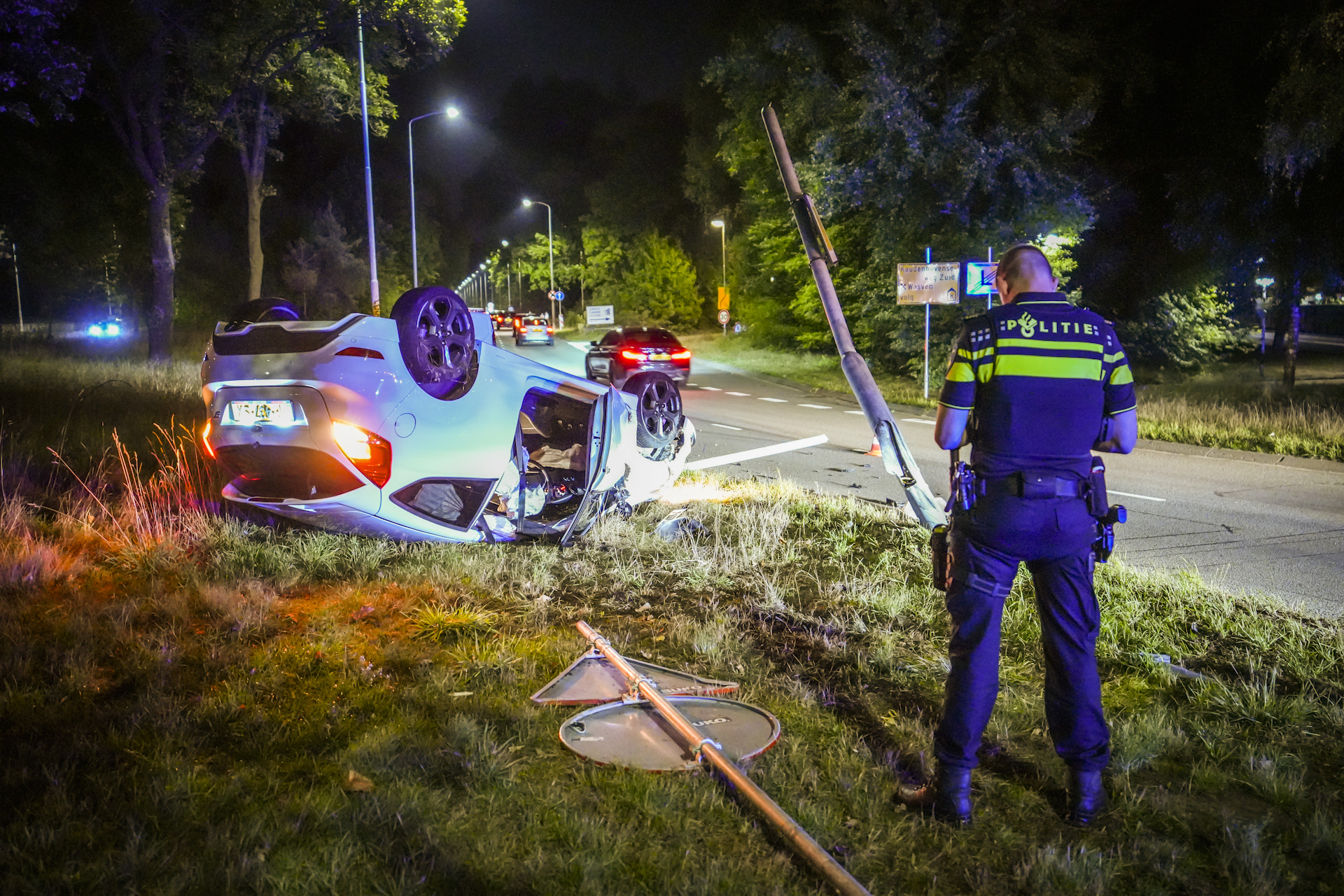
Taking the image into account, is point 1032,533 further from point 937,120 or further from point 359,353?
point 937,120

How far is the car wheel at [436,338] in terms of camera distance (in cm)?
533

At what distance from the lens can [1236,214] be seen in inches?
721

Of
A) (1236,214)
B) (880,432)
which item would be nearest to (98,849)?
(880,432)

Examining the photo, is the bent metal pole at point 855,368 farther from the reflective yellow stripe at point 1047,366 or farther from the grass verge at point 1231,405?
the grass verge at point 1231,405

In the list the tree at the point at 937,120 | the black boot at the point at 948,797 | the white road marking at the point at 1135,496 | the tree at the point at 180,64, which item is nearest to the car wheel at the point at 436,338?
the black boot at the point at 948,797

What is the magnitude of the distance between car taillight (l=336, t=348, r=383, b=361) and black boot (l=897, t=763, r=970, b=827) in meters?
3.61

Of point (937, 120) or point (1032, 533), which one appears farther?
point (937, 120)

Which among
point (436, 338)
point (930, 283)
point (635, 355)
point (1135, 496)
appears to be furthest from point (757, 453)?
point (635, 355)

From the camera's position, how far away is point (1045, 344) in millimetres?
3105

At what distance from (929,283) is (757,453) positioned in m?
8.60

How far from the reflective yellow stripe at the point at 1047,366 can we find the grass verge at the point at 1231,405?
10993 millimetres

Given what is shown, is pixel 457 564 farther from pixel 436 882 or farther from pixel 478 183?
pixel 478 183

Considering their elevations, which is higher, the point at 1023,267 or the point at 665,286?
the point at 665,286

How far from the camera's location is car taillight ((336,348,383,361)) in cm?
507
